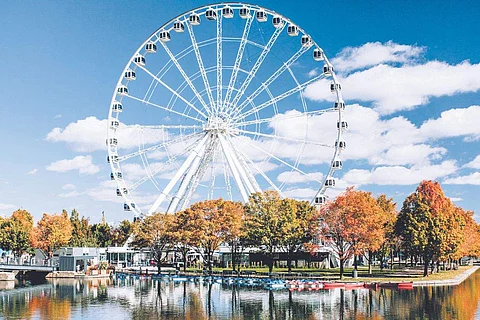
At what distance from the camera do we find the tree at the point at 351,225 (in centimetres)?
7200

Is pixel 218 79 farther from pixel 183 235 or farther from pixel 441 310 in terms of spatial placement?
pixel 441 310

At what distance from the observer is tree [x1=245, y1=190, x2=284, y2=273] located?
79562 mm

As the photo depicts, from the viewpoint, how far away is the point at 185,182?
273ft

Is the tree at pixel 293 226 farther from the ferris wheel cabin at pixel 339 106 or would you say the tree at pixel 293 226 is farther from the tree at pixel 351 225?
the ferris wheel cabin at pixel 339 106

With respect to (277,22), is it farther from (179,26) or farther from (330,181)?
(330,181)

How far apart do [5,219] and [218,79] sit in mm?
60441

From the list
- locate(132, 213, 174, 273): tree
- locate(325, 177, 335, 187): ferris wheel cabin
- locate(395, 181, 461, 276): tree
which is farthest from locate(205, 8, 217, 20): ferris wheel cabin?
locate(395, 181, 461, 276): tree

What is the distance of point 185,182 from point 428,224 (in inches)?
1280

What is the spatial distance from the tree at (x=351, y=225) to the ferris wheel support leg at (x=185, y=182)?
18.7 meters

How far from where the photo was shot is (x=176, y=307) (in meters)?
51.5

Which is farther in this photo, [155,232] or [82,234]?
[82,234]

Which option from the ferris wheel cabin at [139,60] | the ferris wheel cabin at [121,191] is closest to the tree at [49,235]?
the ferris wheel cabin at [121,191]

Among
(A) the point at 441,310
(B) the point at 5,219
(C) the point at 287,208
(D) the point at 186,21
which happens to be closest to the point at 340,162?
(C) the point at 287,208

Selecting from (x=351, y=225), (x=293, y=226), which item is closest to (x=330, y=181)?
(x=293, y=226)
